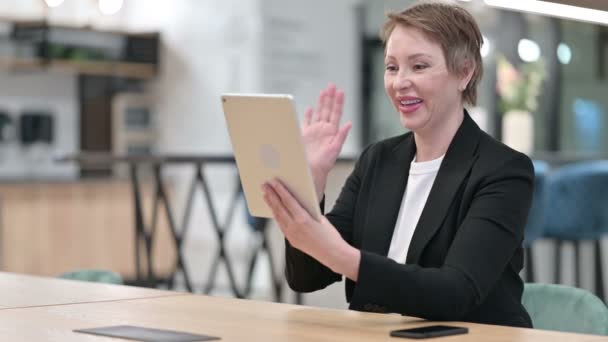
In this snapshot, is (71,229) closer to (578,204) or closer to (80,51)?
(80,51)

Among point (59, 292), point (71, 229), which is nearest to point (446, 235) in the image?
point (59, 292)

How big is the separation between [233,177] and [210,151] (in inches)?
12.6

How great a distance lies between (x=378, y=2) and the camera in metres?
8.69

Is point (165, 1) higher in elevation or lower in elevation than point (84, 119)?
higher

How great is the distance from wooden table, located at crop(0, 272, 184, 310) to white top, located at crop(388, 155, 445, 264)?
1.57 feet

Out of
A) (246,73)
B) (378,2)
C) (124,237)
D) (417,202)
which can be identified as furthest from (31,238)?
(417,202)

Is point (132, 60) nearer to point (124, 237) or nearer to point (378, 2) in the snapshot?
point (124, 237)

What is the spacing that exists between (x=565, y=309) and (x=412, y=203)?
0.36m

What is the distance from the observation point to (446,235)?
199 centimetres

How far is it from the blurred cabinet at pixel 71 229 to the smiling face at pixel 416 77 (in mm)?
5762

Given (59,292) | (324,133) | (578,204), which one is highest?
(324,133)

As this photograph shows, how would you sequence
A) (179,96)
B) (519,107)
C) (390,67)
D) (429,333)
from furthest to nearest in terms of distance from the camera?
(179,96) < (519,107) < (390,67) < (429,333)

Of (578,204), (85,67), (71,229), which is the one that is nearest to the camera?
(578,204)

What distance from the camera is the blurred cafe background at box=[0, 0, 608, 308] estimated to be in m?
7.85
